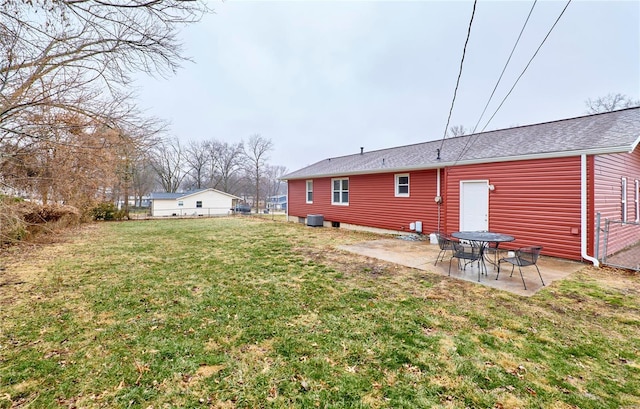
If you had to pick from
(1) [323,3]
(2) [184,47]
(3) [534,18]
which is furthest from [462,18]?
(2) [184,47]

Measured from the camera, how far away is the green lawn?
2.08 metres

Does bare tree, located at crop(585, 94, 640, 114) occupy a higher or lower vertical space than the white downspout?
higher

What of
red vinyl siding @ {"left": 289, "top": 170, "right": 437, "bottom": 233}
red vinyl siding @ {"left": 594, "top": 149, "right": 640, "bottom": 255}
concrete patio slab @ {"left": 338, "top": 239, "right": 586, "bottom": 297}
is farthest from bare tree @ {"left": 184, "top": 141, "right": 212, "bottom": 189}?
red vinyl siding @ {"left": 594, "top": 149, "right": 640, "bottom": 255}

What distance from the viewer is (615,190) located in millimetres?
6926

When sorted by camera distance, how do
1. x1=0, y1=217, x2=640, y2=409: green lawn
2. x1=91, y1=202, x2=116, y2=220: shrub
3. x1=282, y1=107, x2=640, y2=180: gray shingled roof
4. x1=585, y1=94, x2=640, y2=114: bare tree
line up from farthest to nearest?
1. x1=585, y1=94, x2=640, y2=114: bare tree
2. x1=91, y1=202, x2=116, y2=220: shrub
3. x1=282, y1=107, x2=640, y2=180: gray shingled roof
4. x1=0, y1=217, x2=640, y2=409: green lawn

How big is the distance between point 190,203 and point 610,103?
40.2 meters

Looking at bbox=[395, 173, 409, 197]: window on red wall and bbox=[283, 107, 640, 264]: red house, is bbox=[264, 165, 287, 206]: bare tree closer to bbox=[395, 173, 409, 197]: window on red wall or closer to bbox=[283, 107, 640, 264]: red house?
bbox=[395, 173, 409, 197]: window on red wall

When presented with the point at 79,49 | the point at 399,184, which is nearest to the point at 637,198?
the point at 399,184

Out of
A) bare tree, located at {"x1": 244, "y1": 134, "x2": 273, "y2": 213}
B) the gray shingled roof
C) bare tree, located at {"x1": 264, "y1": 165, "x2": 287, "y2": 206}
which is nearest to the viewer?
the gray shingled roof

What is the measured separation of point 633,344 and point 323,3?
28.6 feet

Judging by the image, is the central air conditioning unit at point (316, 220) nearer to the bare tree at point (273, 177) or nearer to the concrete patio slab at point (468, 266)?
the concrete patio slab at point (468, 266)

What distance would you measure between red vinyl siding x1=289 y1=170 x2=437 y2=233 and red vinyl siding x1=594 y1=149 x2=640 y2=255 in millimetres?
3864

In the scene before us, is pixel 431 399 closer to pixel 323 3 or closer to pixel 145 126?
pixel 145 126

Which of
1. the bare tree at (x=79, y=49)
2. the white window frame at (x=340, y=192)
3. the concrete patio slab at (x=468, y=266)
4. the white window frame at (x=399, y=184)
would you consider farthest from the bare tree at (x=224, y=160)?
the bare tree at (x=79, y=49)
